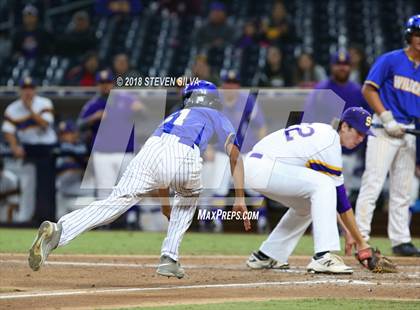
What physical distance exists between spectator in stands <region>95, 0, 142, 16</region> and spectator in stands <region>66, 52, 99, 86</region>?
3.01 metres

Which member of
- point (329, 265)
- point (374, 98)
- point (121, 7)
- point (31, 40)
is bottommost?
point (329, 265)

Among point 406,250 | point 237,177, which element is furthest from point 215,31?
point 237,177

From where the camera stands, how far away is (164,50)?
17.2m

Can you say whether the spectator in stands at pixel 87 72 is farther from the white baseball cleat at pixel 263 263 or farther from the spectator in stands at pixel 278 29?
the white baseball cleat at pixel 263 263

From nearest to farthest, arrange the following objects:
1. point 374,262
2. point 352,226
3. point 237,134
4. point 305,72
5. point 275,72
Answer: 1. point 352,226
2. point 374,262
3. point 237,134
4. point 305,72
5. point 275,72

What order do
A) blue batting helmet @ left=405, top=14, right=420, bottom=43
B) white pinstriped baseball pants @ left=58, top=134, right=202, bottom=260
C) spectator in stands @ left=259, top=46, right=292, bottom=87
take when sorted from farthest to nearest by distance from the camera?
spectator in stands @ left=259, top=46, right=292, bottom=87 < blue batting helmet @ left=405, top=14, right=420, bottom=43 < white pinstriped baseball pants @ left=58, top=134, right=202, bottom=260

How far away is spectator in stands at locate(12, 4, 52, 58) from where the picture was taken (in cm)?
1695

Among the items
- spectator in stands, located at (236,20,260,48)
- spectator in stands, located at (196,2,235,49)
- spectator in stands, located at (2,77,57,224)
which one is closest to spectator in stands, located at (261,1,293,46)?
spectator in stands, located at (236,20,260,48)

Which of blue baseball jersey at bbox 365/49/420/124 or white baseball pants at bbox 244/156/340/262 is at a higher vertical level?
blue baseball jersey at bbox 365/49/420/124

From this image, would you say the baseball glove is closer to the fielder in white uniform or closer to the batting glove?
the fielder in white uniform

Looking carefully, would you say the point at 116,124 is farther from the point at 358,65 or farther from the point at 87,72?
the point at 358,65

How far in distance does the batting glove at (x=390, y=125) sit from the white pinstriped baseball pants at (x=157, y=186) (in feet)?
9.63

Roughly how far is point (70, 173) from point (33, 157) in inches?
23.5

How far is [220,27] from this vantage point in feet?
56.1
